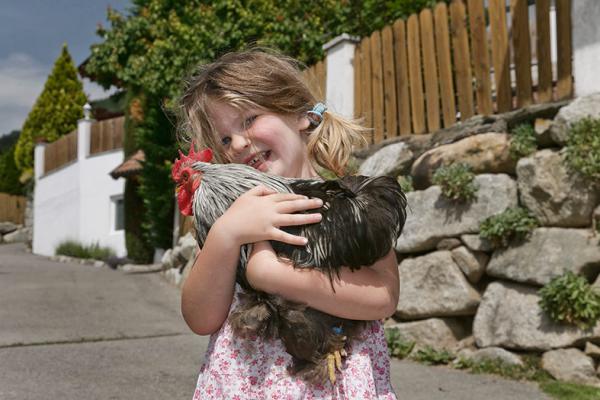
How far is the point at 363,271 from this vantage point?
1813 millimetres

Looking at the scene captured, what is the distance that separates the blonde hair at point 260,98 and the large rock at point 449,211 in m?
3.65

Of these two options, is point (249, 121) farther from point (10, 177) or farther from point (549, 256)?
point (10, 177)

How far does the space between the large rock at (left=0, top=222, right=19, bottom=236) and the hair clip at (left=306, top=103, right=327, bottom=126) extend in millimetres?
30470

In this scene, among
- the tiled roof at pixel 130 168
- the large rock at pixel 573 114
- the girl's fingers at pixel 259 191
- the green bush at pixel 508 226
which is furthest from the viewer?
the tiled roof at pixel 130 168

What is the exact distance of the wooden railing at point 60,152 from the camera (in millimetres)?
21417

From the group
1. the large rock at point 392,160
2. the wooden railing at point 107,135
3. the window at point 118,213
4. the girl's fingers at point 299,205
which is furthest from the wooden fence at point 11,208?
the girl's fingers at point 299,205

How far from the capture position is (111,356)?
587 cm

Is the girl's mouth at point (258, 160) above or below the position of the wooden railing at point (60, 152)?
below

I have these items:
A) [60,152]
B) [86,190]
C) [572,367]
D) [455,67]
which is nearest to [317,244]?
[572,367]

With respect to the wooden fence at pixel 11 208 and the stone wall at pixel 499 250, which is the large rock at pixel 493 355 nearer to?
the stone wall at pixel 499 250

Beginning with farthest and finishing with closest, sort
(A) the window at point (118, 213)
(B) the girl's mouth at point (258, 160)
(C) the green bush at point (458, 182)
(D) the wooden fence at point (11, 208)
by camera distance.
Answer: (D) the wooden fence at point (11, 208), (A) the window at point (118, 213), (C) the green bush at point (458, 182), (B) the girl's mouth at point (258, 160)

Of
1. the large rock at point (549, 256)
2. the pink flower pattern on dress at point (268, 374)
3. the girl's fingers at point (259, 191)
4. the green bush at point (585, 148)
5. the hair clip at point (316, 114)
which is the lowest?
the pink flower pattern on dress at point (268, 374)

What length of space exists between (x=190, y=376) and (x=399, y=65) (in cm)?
460

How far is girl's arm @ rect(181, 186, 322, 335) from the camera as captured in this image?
167 cm
